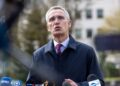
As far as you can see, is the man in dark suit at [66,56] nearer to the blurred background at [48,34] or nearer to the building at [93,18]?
the blurred background at [48,34]

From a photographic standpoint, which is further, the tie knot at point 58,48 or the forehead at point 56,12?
the tie knot at point 58,48

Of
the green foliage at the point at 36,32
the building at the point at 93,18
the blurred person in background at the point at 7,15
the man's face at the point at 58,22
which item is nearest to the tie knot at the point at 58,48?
the man's face at the point at 58,22

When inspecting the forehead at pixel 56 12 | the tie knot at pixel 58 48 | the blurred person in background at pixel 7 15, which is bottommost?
the blurred person in background at pixel 7 15

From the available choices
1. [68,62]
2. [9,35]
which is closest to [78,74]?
[68,62]

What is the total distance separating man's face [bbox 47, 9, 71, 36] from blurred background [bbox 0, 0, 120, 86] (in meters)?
0.07

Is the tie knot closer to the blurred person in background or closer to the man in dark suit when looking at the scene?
the man in dark suit

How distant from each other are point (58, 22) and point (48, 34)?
64.6 ft

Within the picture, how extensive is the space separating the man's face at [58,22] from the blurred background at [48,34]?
7 cm

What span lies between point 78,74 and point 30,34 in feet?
72.5

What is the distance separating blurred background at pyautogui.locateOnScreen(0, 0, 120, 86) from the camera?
3.44 ft

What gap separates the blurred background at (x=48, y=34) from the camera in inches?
41.3

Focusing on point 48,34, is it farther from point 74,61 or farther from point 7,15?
point 7,15

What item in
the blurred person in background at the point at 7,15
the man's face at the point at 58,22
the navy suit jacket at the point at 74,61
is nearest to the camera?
the blurred person in background at the point at 7,15

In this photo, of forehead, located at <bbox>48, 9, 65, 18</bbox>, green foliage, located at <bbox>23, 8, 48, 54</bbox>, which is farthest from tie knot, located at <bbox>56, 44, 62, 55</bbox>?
green foliage, located at <bbox>23, 8, 48, 54</bbox>
